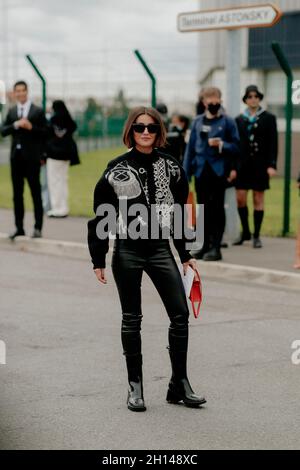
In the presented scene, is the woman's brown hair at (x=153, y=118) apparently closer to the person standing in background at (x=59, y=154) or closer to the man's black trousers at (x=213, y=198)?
the man's black trousers at (x=213, y=198)

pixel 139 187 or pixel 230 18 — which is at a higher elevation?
pixel 230 18

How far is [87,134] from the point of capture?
3891 centimetres

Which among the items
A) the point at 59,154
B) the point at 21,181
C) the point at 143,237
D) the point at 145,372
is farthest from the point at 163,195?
the point at 59,154

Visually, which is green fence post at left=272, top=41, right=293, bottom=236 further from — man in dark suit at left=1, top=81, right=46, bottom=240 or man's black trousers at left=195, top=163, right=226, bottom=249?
man in dark suit at left=1, top=81, right=46, bottom=240

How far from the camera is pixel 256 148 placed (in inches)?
449

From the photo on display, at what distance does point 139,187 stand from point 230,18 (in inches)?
248

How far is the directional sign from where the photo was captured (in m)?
10.9

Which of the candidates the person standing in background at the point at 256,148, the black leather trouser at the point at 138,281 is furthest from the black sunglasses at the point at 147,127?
the person standing in background at the point at 256,148

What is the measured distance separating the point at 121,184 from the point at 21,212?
6.94 meters

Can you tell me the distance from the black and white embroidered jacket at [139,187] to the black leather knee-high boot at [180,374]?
588 millimetres

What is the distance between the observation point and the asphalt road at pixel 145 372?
198 inches

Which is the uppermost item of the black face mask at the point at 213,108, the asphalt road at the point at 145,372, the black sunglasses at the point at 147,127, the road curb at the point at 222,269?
the black face mask at the point at 213,108

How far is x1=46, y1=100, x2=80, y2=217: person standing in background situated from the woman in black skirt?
8885mm

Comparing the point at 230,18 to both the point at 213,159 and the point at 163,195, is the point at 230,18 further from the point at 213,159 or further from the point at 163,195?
the point at 163,195
